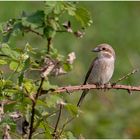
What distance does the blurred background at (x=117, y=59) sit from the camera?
7855 mm

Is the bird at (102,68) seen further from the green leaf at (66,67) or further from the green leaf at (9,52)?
the green leaf at (66,67)

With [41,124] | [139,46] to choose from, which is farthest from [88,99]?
[41,124]

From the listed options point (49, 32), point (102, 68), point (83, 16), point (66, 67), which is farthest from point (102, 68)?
point (49, 32)

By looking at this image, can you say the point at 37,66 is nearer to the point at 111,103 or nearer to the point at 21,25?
the point at 21,25

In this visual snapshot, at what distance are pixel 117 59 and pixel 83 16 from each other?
7332 mm

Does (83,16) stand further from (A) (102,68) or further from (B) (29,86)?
(A) (102,68)

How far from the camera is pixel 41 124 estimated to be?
9.33 feet

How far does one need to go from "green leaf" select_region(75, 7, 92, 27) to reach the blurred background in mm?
3287

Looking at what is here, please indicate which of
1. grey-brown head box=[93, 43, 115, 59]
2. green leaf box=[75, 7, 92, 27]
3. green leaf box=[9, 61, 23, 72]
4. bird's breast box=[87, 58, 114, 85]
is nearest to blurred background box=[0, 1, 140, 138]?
bird's breast box=[87, 58, 114, 85]

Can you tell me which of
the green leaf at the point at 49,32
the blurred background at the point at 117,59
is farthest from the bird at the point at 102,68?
the green leaf at the point at 49,32

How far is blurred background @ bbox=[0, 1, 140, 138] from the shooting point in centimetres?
786

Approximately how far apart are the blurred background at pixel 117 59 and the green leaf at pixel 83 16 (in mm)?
3287

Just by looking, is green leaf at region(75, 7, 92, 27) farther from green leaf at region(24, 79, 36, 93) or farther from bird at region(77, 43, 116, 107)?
bird at region(77, 43, 116, 107)

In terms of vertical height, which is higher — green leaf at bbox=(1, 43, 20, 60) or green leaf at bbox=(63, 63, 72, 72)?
green leaf at bbox=(1, 43, 20, 60)
